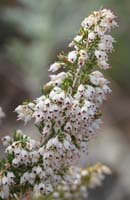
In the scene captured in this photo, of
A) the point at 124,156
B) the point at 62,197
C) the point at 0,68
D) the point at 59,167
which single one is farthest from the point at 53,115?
the point at 0,68

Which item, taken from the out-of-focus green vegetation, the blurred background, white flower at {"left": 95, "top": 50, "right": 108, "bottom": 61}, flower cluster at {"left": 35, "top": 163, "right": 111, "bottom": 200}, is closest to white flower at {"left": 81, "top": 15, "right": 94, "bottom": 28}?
white flower at {"left": 95, "top": 50, "right": 108, "bottom": 61}

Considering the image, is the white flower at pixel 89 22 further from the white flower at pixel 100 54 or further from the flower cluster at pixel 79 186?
the flower cluster at pixel 79 186

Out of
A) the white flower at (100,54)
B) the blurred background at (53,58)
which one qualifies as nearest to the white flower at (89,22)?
the white flower at (100,54)

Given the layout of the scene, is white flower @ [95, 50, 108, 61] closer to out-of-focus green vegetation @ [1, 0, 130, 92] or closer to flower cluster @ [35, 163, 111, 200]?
flower cluster @ [35, 163, 111, 200]

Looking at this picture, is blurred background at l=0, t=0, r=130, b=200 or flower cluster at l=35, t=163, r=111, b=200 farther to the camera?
blurred background at l=0, t=0, r=130, b=200

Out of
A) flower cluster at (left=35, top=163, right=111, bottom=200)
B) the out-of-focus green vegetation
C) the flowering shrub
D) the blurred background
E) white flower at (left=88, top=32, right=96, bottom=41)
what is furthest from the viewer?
the out-of-focus green vegetation

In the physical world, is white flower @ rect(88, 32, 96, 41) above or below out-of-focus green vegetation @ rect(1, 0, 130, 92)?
below

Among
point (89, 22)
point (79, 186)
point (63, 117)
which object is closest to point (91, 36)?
point (89, 22)
